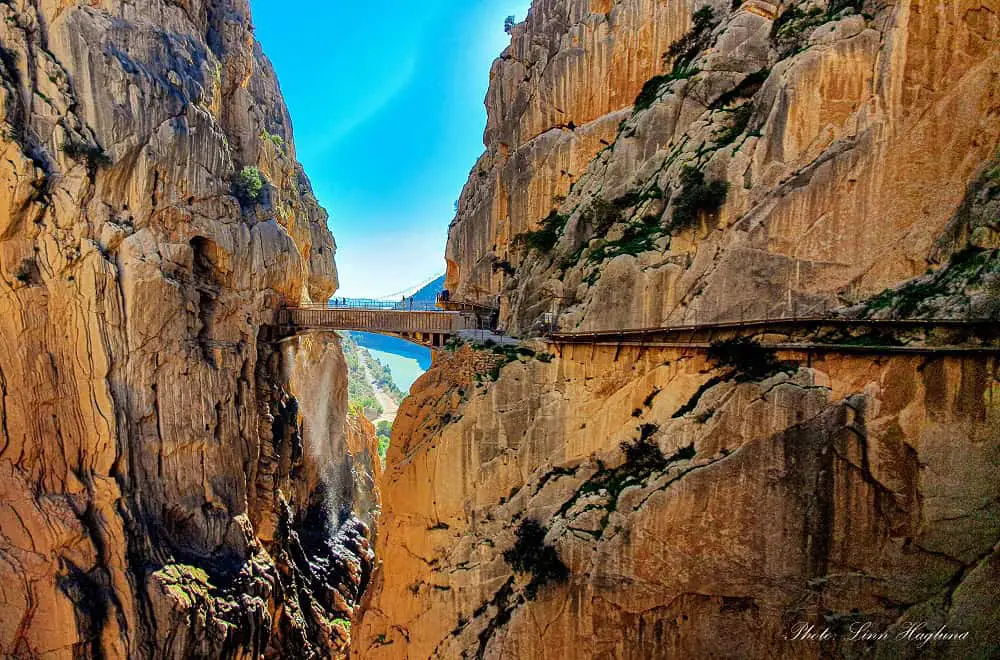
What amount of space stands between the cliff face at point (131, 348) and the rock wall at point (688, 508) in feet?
30.1

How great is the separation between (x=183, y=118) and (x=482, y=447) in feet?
62.4

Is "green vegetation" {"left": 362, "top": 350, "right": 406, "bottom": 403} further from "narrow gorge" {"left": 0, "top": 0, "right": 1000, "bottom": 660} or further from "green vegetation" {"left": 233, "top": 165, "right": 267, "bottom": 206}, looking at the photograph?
"narrow gorge" {"left": 0, "top": 0, "right": 1000, "bottom": 660}

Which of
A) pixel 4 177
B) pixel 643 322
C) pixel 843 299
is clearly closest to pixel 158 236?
pixel 4 177

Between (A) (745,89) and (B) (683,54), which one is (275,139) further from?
(A) (745,89)

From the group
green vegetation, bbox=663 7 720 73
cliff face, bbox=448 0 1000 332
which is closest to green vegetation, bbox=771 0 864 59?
cliff face, bbox=448 0 1000 332

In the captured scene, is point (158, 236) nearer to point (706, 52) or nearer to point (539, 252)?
point (539, 252)

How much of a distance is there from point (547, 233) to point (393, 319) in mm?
8459

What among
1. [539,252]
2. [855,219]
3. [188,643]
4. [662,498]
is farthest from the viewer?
[188,643]

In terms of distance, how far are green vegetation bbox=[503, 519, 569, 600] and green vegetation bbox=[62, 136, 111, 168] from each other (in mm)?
20350

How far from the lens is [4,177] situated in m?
15.8

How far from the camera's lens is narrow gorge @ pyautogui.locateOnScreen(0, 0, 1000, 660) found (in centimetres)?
874

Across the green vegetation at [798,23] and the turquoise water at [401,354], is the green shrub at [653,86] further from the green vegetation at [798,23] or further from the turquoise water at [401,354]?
the turquoise water at [401,354]

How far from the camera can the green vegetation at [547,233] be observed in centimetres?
1491

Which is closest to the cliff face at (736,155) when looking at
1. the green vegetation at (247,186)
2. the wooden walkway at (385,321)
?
the wooden walkway at (385,321)
